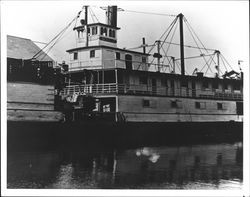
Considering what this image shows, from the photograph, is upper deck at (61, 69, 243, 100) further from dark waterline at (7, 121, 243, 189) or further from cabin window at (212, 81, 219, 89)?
dark waterline at (7, 121, 243, 189)

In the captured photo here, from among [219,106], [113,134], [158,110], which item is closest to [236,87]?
[219,106]

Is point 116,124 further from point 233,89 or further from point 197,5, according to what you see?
point 233,89

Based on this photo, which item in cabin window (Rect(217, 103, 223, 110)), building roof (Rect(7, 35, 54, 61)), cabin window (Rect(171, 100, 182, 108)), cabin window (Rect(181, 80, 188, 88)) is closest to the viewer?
building roof (Rect(7, 35, 54, 61))

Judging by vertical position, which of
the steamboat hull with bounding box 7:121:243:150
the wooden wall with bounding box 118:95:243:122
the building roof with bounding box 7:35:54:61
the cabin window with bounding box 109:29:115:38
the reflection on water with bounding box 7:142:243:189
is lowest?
the reflection on water with bounding box 7:142:243:189

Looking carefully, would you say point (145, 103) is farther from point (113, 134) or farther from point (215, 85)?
point (215, 85)

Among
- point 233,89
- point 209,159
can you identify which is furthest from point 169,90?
point 209,159

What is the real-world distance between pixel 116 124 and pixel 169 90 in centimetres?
775

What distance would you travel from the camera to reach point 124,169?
12844 millimetres

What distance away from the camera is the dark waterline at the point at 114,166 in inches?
424

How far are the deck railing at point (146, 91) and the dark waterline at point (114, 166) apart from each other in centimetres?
471

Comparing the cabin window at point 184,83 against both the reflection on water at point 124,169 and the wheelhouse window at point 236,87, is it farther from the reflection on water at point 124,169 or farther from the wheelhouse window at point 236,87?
the reflection on water at point 124,169

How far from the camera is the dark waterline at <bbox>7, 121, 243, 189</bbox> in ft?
35.4

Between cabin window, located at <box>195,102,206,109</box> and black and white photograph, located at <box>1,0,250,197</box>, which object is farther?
cabin window, located at <box>195,102,206,109</box>

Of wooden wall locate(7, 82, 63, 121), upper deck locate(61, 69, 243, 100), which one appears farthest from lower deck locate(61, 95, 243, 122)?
wooden wall locate(7, 82, 63, 121)
